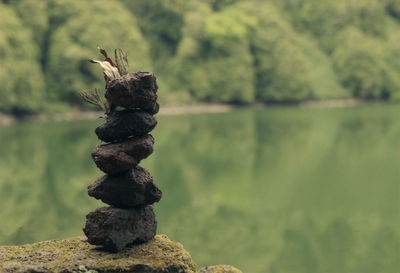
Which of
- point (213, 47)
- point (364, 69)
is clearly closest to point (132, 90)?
point (213, 47)

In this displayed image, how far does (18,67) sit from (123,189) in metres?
47.7

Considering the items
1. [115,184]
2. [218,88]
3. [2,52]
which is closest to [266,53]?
[218,88]

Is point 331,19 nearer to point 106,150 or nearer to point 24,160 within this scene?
point 24,160

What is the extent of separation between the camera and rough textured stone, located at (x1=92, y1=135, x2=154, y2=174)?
28.4ft

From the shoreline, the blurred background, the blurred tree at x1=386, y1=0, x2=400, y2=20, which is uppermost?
the blurred tree at x1=386, y1=0, x2=400, y2=20

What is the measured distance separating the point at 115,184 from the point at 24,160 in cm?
2135

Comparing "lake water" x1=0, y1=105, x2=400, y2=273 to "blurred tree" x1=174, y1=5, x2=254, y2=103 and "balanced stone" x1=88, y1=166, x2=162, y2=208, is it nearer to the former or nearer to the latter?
"balanced stone" x1=88, y1=166, x2=162, y2=208

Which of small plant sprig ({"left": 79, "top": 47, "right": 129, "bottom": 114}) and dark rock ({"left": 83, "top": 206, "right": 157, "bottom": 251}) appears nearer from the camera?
dark rock ({"left": 83, "top": 206, "right": 157, "bottom": 251})

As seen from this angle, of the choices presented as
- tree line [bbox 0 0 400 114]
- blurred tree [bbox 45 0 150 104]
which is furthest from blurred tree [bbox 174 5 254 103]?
blurred tree [bbox 45 0 150 104]

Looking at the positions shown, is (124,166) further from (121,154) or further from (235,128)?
(235,128)

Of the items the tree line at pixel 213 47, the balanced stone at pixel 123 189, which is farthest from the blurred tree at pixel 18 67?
the balanced stone at pixel 123 189

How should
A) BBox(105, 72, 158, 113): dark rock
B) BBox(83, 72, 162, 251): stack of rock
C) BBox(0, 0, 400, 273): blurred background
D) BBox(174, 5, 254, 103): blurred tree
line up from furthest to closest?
BBox(174, 5, 254, 103): blurred tree, BBox(0, 0, 400, 273): blurred background, BBox(83, 72, 162, 251): stack of rock, BBox(105, 72, 158, 113): dark rock

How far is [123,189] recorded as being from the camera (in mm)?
8852

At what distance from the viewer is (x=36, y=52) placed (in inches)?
2365
